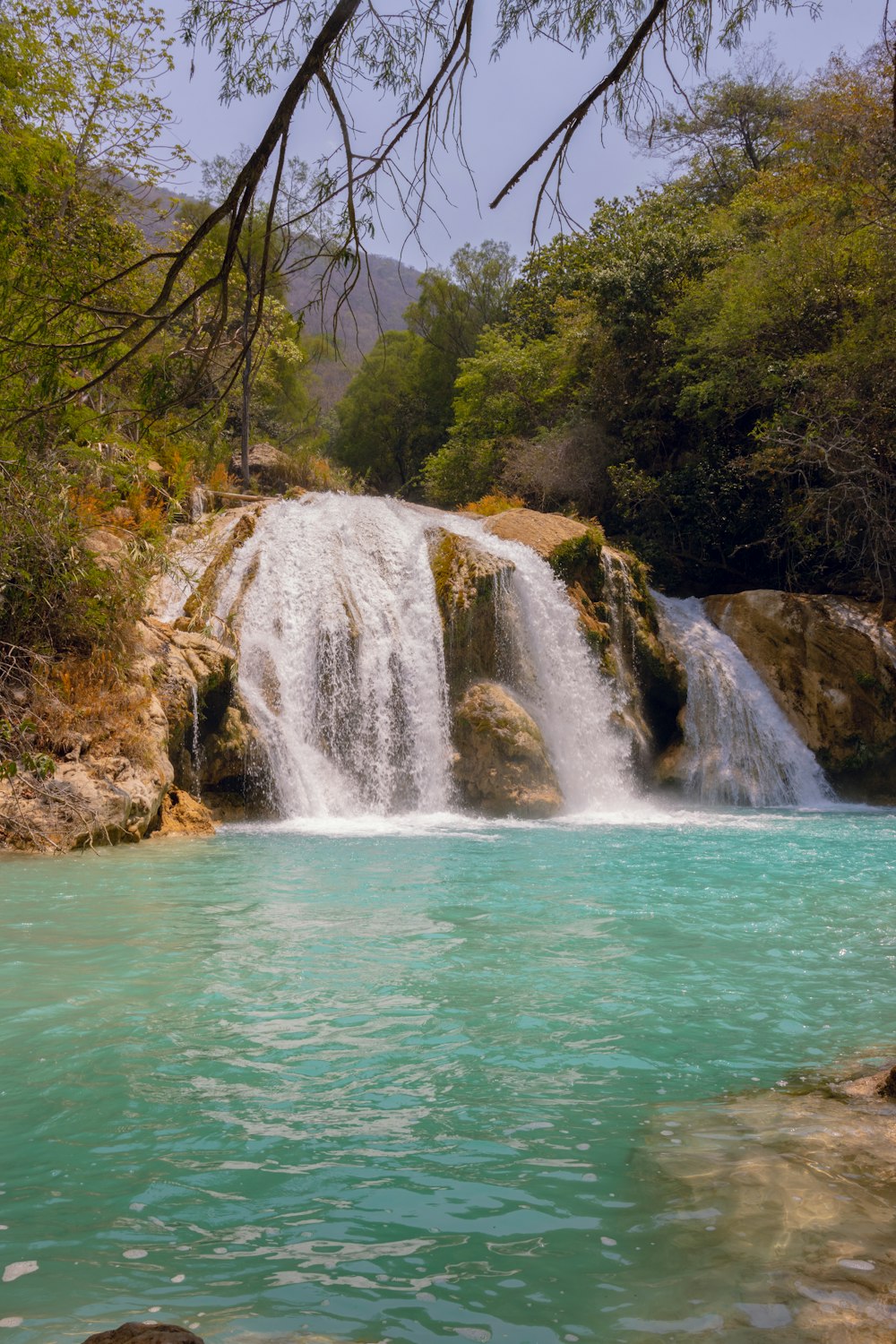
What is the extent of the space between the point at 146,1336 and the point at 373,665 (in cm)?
1346

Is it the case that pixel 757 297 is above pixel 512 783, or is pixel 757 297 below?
above

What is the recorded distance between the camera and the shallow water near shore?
266 centimetres

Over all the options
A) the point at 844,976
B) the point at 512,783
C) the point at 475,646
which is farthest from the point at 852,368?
the point at 844,976

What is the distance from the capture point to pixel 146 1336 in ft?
5.91

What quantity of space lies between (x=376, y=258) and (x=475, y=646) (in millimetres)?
12553

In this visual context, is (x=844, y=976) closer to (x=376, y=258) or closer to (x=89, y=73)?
(x=376, y=258)

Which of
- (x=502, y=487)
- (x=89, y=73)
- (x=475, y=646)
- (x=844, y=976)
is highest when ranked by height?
(x=89, y=73)

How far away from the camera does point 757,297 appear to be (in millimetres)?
19641

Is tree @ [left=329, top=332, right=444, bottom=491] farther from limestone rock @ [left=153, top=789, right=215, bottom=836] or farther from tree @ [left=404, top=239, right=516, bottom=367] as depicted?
limestone rock @ [left=153, top=789, right=215, bottom=836]

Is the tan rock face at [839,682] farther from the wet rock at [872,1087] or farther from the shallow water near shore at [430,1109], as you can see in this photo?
the wet rock at [872,1087]

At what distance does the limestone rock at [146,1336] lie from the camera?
1.79m

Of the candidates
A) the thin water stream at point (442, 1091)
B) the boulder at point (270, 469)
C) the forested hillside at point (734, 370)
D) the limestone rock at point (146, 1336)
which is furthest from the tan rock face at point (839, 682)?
the limestone rock at point (146, 1336)

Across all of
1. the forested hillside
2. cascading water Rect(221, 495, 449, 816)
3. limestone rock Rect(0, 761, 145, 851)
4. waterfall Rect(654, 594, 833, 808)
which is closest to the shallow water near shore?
limestone rock Rect(0, 761, 145, 851)

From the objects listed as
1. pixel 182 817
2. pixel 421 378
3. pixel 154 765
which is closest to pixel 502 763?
pixel 182 817
